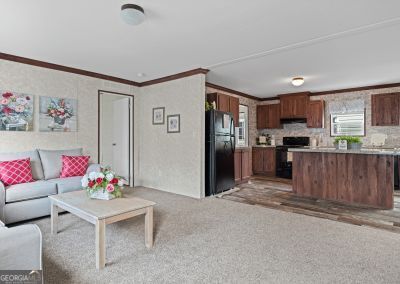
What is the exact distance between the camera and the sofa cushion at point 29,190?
9.42ft

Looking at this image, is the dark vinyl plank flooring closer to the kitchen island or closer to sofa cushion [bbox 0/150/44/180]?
the kitchen island

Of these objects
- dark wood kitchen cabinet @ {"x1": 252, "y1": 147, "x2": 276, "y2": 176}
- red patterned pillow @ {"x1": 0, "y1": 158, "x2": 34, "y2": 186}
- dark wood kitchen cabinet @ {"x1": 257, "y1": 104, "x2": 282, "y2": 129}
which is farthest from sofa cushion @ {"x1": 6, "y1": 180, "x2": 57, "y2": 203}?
dark wood kitchen cabinet @ {"x1": 257, "y1": 104, "x2": 282, "y2": 129}

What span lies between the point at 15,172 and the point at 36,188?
429 millimetres

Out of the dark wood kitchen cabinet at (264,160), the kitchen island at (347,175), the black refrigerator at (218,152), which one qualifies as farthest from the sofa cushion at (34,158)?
the dark wood kitchen cabinet at (264,160)

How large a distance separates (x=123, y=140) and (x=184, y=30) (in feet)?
11.6

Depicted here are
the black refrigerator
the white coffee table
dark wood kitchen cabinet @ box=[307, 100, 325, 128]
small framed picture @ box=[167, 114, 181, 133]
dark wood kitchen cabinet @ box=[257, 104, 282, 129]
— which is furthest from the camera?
dark wood kitchen cabinet @ box=[257, 104, 282, 129]

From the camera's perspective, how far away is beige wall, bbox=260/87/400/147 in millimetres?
5516

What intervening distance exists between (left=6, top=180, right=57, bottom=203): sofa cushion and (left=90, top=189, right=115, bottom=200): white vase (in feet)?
3.67

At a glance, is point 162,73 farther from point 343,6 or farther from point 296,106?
point 296,106

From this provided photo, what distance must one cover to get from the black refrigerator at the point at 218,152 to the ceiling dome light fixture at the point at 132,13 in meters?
2.40

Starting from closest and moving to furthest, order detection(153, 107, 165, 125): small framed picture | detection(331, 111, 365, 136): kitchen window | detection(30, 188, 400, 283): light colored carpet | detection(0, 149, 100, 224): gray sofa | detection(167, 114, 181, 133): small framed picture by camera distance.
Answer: detection(30, 188, 400, 283): light colored carpet < detection(0, 149, 100, 224): gray sofa < detection(167, 114, 181, 133): small framed picture < detection(153, 107, 165, 125): small framed picture < detection(331, 111, 365, 136): kitchen window

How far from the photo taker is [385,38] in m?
3.03

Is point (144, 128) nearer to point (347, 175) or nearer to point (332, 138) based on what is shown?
point (347, 175)

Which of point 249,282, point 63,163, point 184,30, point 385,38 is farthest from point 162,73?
point 249,282
